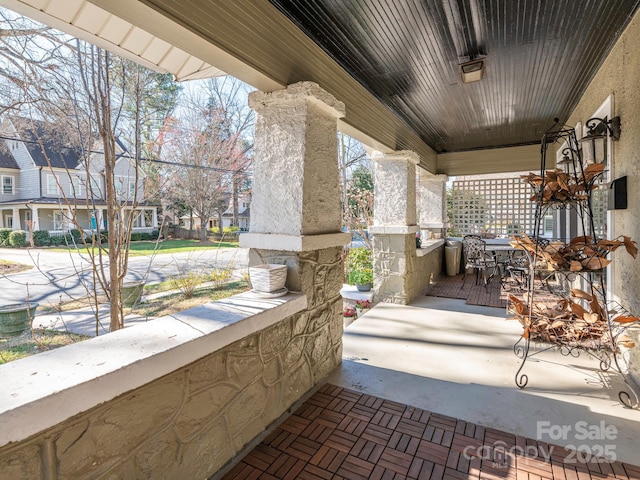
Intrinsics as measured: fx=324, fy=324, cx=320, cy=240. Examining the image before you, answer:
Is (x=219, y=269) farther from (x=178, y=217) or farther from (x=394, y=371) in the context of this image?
(x=178, y=217)

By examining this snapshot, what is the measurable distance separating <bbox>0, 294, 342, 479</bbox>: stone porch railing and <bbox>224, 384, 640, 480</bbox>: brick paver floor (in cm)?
18

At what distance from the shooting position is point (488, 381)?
2500 millimetres

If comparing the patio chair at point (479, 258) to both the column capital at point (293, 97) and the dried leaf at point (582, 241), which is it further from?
the column capital at point (293, 97)

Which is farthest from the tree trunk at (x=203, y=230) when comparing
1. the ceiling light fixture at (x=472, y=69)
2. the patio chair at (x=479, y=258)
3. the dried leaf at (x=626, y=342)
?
the dried leaf at (x=626, y=342)

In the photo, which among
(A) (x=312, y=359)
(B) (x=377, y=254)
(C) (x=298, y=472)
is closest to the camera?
(C) (x=298, y=472)

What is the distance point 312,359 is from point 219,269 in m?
4.00

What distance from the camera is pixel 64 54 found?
2.60 metres

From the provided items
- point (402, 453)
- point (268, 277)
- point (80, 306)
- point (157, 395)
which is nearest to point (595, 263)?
point (402, 453)

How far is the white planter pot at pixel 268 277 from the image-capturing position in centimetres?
207

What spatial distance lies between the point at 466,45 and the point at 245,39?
191 centimetres

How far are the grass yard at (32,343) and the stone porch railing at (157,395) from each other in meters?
2.45

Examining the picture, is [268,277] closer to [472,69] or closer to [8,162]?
[472,69]

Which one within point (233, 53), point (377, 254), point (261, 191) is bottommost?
point (377, 254)

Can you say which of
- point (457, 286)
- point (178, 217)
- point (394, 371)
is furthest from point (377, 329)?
point (178, 217)
